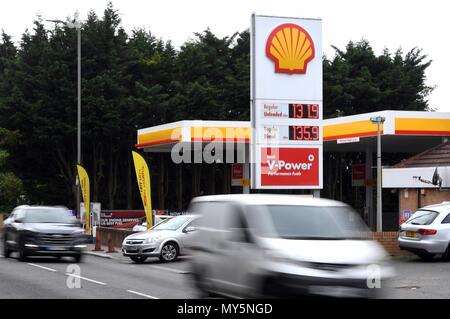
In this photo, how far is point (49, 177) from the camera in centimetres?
5919

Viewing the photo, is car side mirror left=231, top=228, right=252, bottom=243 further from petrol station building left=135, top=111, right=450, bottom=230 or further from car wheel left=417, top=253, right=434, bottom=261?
petrol station building left=135, top=111, right=450, bottom=230

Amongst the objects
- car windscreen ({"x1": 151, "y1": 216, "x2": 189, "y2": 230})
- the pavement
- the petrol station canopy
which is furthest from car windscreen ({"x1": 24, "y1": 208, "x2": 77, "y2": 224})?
the petrol station canopy

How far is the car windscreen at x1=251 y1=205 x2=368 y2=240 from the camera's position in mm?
11954

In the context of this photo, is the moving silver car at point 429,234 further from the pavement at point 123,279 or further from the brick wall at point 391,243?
the brick wall at point 391,243

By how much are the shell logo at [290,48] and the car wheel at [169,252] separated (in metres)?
8.48

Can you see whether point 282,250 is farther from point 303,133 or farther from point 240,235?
point 303,133

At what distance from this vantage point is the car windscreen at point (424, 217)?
2283 cm

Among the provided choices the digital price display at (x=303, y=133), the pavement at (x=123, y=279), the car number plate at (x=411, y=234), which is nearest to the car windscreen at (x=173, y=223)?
the pavement at (x=123, y=279)

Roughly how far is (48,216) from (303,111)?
35.0 feet

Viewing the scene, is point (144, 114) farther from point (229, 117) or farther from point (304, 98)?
point (304, 98)

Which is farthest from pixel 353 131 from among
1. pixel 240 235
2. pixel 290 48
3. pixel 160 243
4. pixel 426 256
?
pixel 240 235

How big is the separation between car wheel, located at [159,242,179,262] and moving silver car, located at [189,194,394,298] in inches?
416
